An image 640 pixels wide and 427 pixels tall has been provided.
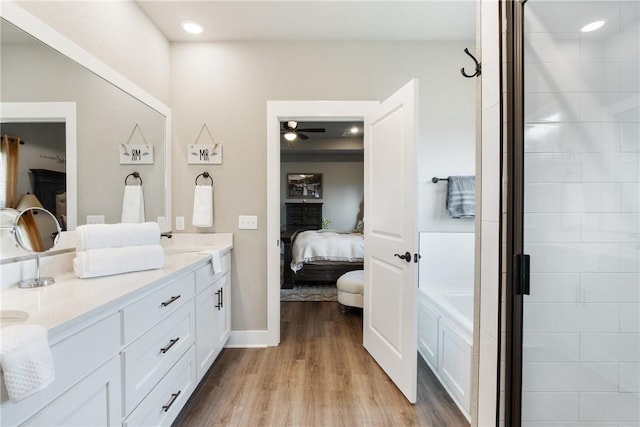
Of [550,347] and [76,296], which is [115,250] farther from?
[550,347]

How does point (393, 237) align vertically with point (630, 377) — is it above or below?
above

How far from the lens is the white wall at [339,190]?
7.40m

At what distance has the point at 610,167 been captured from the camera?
104 centimetres

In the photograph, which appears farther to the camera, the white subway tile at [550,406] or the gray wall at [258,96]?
the gray wall at [258,96]

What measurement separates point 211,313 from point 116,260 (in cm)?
82

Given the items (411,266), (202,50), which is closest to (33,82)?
(202,50)

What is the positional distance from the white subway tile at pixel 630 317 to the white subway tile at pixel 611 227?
0.24m

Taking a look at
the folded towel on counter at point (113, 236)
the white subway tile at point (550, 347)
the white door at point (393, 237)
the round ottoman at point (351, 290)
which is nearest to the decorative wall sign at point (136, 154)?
the folded towel on counter at point (113, 236)

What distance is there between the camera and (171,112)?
2.44 meters

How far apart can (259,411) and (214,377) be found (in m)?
0.53

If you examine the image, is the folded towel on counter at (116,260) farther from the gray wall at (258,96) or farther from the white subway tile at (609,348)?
the white subway tile at (609,348)

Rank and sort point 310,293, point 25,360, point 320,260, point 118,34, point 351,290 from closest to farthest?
point 25,360, point 118,34, point 351,290, point 310,293, point 320,260

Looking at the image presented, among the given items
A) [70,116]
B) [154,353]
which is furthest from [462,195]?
[70,116]

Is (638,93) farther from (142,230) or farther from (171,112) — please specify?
(171,112)
